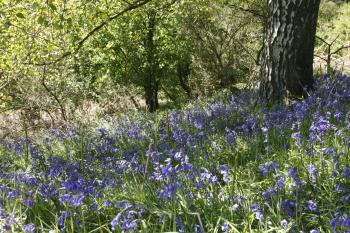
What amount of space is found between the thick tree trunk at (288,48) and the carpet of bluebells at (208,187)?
2.16ft

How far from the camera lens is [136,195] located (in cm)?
314

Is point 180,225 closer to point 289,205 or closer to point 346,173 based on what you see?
point 289,205

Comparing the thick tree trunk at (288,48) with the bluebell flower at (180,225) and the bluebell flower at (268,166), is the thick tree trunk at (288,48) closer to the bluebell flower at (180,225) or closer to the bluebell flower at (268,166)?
the bluebell flower at (268,166)

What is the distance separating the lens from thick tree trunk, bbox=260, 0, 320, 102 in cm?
546

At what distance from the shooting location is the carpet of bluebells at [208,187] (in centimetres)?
253

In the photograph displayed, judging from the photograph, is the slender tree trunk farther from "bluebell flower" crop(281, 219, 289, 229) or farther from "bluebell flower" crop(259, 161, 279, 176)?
"bluebell flower" crop(281, 219, 289, 229)

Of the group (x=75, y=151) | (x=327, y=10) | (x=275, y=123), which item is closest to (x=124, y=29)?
(x=75, y=151)

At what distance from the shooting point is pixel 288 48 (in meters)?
5.57

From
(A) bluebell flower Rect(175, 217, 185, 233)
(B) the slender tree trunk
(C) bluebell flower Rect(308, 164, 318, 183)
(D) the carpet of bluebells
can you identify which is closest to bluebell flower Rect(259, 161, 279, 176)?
(D) the carpet of bluebells

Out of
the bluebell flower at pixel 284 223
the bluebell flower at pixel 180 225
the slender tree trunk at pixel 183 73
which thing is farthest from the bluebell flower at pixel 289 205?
the slender tree trunk at pixel 183 73

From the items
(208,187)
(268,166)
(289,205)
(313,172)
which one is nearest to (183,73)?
(208,187)

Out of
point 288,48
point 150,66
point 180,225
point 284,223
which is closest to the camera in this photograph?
point 284,223

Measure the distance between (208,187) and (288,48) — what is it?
3177 mm

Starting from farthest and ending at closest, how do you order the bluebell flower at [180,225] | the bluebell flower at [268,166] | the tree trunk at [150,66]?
the tree trunk at [150,66] → the bluebell flower at [268,166] → the bluebell flower at [180,225]
